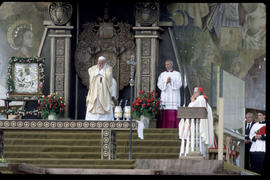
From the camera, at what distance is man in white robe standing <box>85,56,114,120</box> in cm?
2791

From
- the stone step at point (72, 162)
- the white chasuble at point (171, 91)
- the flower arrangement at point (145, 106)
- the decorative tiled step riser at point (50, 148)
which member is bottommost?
the stone step at point (72, 162)

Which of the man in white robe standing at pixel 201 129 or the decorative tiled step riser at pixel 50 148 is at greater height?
the man in white robe standing at pixel 201 129

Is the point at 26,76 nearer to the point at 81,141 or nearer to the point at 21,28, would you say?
the point at 21,28

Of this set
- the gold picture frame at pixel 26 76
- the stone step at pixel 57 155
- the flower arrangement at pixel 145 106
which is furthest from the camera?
the gold picture frame at pixel 26 76

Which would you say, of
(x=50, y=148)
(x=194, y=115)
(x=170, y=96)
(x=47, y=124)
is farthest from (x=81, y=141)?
(x=194, y=115)

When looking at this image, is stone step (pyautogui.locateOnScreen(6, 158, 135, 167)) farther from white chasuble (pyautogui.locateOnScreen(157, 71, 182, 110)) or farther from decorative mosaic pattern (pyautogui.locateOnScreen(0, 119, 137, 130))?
white chasuble (pyautogui.locateOnScreen(157, 71, 182, 110))

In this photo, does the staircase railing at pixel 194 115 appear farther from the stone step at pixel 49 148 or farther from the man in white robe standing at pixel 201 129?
the stone step at pixel 49 148

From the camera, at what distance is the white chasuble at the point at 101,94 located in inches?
1099

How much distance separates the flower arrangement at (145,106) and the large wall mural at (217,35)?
2.11 m

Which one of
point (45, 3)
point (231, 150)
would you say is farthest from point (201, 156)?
point (45, 3)

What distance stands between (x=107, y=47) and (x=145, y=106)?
3.11 m

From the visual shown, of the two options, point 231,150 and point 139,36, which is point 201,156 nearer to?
point 231,150

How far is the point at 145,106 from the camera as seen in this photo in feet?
93.1

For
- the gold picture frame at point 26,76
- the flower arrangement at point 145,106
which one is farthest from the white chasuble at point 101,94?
the gold picture frame at point 26,76
